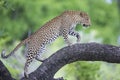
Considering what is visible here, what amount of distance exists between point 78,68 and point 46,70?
3.37m

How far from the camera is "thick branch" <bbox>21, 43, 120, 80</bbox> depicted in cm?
895

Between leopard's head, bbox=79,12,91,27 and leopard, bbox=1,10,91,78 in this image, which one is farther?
leopard's head, bbox=79,12,91,27

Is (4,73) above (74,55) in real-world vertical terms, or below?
below

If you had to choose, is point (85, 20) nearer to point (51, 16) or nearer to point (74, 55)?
point (74, 55)

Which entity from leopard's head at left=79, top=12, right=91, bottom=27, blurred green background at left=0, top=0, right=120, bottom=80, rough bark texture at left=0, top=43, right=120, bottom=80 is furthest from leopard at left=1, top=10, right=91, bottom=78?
blurred green background at left=0, top=0, right=120, bottom=80

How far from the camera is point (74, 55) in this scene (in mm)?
8977

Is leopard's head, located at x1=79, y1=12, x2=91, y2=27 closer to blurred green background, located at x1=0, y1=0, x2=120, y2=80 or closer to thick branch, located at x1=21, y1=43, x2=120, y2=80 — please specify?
thick branch, located at x1=21, y1=43, x2=120, y2=80

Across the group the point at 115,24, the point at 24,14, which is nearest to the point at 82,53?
the point at 24,14

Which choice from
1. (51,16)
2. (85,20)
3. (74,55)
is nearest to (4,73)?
(74,55)

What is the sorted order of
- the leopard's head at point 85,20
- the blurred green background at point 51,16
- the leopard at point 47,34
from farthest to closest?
the blurred green background at point 51,16 → the leopard's head at point 85,20 → the leopard at point 47,34

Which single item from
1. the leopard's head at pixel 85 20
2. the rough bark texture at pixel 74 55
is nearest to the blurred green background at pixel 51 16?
the leopard's head at pixel 85 20

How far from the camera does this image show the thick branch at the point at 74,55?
29.4 ft

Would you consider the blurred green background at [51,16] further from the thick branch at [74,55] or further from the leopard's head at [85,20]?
the thick branch at [74,55]

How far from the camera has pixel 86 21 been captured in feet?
34.1
